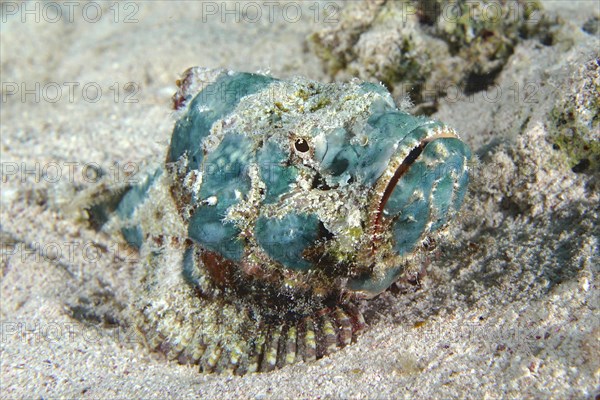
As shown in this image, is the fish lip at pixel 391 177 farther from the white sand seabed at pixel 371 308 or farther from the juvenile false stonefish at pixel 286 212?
the white sand seabed at pixel 371 308

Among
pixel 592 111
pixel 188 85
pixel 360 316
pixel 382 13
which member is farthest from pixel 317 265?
pixel 382 13

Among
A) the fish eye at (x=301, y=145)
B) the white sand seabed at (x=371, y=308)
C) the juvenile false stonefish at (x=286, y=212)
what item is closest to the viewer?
the white sand seabed at (x=371, y=308)

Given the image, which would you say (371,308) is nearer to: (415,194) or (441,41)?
(415,194)

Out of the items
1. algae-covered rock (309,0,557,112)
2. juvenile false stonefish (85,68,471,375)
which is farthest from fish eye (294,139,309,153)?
algae-covered rock (309,0,557,112)

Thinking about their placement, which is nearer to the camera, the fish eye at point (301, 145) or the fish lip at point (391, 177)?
the fish lip at point (391, 177)

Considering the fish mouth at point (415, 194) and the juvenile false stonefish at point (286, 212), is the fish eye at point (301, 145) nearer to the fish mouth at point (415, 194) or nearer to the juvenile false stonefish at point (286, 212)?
the juvenile false stonefish at point (286, 212)

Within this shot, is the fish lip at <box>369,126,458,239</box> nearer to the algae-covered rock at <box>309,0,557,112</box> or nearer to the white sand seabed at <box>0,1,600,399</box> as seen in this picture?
the white sand seabed at <box>0,1,600,399</box>

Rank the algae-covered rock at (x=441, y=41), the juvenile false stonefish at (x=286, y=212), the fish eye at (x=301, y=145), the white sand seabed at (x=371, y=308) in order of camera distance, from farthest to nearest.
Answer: the algae-covered rock at (x=441, y=41), the fish eye at (x=301, y=145), the juvenile false stonefish at (x=286, y=212), the white sand seabed at (x=371, y=308)

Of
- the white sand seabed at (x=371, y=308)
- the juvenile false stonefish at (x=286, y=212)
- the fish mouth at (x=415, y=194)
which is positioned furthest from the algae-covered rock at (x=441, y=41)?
the fish mouth at (x=415, y=194)

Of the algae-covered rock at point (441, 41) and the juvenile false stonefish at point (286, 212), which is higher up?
the algae-covered rock at point (441, 41)
